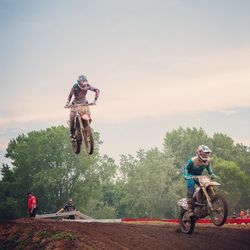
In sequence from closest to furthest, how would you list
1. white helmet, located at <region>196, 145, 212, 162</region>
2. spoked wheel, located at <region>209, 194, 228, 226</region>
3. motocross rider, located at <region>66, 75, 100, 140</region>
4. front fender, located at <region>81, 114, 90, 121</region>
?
spoked wheel, located at <region>209, 194, 228, 226</region> < white helmet, located at <region>196, 145, 212, 162</region> < motocross rider, located at <region>66, 75, 100, 140</region> < front fender, located at <region>81, 114, 90, 121</region>

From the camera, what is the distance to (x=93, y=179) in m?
73.9

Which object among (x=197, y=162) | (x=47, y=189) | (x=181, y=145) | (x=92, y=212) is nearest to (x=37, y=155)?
(x=47, y=189)

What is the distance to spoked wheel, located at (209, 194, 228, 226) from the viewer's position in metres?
14.8

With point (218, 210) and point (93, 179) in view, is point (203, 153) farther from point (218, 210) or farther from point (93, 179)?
point (93, 179)

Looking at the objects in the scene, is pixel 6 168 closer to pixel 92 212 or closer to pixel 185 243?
pixel 92 212

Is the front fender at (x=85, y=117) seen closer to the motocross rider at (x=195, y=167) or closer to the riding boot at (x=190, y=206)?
the motocross rider at (x=195, y=167)

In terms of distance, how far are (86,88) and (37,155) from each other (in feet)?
181

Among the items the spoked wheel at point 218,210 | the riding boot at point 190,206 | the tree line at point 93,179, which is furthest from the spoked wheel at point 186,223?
the tree line at point 93,179

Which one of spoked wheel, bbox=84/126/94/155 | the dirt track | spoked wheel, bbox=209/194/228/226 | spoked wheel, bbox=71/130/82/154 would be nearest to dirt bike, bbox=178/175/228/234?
spoked wheel, bbox=209/194/228/226

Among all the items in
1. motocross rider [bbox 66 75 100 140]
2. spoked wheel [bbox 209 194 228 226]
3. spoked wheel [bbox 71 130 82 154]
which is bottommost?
spoked wheel [bbox 209 194 228 226]

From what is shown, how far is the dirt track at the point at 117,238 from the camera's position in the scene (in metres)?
14.2

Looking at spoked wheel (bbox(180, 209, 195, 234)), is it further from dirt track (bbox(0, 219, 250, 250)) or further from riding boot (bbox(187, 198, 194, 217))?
riding boot (bbox(187, 198, 194, 217))

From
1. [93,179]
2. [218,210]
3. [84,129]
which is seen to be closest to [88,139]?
[84,129]

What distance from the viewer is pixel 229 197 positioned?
271 ft
